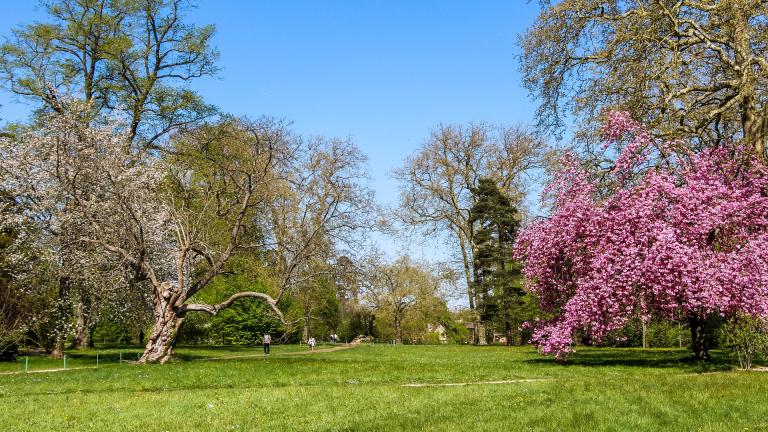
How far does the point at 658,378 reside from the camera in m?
13.0

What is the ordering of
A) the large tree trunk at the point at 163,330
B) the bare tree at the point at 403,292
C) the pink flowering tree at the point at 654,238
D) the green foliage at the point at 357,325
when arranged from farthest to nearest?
the green foliage at the point at 357,325
the bare tree at the point at 403,292
the large tree trunk at the point at 163,330
the pink flowering tree at the point at 654,238

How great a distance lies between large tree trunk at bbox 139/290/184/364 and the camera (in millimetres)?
21781

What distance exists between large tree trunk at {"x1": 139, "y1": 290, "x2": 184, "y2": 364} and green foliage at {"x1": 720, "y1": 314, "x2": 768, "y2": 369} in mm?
17154

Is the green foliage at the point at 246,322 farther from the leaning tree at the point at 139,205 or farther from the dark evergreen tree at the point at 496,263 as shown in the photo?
the leaning tree at the point at 139,205

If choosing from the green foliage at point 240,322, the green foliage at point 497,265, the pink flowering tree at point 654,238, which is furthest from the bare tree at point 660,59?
the green foliage at point 240,322

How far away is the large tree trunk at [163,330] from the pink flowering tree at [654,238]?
12367 mm

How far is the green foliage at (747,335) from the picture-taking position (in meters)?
15.5

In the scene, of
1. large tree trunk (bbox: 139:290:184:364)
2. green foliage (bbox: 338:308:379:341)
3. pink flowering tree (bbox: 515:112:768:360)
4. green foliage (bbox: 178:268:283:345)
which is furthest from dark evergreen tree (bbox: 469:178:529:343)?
large tree trunk (bbox: 139:290:184:364)

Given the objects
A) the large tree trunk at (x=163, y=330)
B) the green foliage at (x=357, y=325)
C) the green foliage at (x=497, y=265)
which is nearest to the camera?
the large tree trunk at (x=163, y=330)

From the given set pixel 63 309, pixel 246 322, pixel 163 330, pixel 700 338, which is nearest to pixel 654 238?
pixel 700 338

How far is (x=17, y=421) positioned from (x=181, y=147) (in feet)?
75.7

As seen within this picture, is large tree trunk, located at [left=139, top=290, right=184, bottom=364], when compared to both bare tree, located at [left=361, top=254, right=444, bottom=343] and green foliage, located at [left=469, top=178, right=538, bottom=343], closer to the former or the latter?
green foliage, located at [left=469, top=178, right=538, bottom=343]

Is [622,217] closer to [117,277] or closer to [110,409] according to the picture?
[110,409]

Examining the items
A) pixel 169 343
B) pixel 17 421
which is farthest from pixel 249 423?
pixel 169 343
